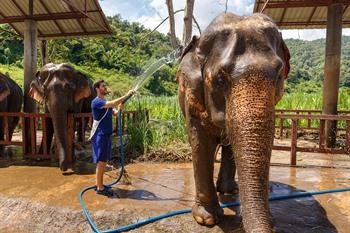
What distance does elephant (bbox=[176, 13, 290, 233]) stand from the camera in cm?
279

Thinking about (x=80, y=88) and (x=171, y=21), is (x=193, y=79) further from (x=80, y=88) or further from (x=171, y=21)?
(x=171, y=21)

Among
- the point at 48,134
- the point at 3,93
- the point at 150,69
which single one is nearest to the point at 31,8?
the point at 3,93

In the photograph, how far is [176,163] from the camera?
783cm

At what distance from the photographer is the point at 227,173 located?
17.5 feet

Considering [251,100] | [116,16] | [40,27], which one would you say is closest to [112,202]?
[251,100]

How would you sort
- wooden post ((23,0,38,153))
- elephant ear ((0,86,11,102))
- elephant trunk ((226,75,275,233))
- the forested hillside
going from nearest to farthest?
elephant trunk ((226,75,275,233)) → elephant ear ((0,86,11,102)) → wooden post ((23,0,38,153)) → the forested hillside

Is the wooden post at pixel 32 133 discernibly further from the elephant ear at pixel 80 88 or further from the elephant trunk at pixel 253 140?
the elephant trunk at pixel 253 140

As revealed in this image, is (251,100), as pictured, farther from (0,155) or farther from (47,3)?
(47,3)

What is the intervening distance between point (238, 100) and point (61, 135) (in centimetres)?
494

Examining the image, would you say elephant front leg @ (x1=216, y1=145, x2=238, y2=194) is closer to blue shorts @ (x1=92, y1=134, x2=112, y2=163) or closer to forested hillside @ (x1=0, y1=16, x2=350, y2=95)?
blue shorts @ (x1=92, y1=134, x2=112, y2=163)

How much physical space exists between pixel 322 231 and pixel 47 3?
334 inches

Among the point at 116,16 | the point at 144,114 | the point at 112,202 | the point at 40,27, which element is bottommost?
the point at 112,202

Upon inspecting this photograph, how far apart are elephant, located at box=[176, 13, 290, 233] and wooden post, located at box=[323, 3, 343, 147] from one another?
5.64 m

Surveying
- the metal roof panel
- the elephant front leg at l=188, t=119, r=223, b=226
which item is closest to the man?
the elephant front leg at l=188, t=119, r=223, b=226
